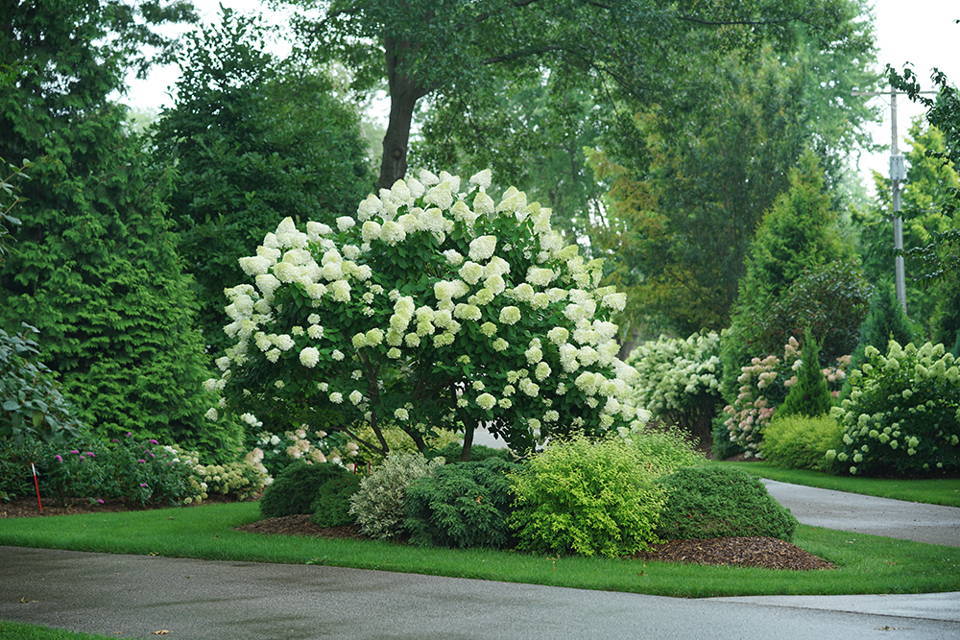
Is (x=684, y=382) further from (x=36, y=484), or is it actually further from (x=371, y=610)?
(x=371, y=610)

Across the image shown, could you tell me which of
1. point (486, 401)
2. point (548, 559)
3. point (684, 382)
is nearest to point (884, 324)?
point (684, 382)

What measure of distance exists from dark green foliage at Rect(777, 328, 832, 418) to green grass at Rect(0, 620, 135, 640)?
1708cm

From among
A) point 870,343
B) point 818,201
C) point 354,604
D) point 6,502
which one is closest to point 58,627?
point 354,604

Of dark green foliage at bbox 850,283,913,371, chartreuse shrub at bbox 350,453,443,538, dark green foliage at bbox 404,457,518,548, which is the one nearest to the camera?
dark green foliage at bbox 404,457,518,548

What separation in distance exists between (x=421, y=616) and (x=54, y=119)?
38.0ft

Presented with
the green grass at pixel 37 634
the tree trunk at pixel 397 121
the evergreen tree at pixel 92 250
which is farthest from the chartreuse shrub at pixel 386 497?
the tree trunk at pixel 397 121

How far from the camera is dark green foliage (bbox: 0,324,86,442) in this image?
717 centimetres

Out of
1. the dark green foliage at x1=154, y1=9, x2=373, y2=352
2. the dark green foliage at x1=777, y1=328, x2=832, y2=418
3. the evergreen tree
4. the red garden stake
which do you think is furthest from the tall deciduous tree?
the red garden stake

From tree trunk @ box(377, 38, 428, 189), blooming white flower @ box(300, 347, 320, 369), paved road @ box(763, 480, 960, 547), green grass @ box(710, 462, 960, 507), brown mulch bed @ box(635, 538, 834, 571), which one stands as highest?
tree trunk @ box(377, 38, 428, 189)

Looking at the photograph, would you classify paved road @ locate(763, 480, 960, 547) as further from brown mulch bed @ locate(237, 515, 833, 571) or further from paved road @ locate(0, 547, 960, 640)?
paved road @ locate(0, 547, 960, 640)

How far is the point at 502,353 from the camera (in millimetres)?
11141

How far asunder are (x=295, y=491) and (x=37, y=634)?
5713 mm

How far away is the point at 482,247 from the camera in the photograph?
11.3 meters

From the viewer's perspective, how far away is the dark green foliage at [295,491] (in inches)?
482
